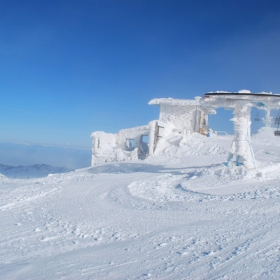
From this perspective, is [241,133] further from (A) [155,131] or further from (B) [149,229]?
(A) [155,131]

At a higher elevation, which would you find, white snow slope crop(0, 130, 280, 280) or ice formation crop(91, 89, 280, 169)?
ice formation crop(91, 89, 280, 169)

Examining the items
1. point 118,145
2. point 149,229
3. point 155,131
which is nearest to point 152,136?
point 155,131

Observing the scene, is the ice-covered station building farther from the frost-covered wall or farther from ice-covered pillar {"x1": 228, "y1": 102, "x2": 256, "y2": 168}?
ice-covered pillar {"x1": 228, "y1": 102, "x2": 256, "y2": 168}

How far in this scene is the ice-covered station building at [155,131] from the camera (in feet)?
79.2

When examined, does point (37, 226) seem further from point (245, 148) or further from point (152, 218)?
point (245, 148)

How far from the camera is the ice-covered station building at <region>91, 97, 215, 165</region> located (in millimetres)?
24141

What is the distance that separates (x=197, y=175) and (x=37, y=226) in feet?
22.5

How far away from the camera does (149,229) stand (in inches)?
228

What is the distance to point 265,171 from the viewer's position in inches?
404

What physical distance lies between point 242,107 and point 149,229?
768 cm

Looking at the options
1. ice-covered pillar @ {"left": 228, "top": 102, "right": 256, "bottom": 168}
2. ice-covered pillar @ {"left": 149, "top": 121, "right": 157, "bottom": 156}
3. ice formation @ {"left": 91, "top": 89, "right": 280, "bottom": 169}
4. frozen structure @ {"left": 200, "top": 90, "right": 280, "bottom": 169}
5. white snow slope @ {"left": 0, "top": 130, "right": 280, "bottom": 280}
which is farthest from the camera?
ice formation @ {"left": 91, "top": 89, "right": 280, "bottom": 169}

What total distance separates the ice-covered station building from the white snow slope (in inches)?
520

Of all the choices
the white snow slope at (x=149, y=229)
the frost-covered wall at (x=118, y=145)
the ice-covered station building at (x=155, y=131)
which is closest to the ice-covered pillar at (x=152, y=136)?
the ice-covered station building at (x=155, y=131)

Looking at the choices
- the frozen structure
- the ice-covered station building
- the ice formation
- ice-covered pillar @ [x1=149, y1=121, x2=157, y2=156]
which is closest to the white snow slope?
the frozen structure
